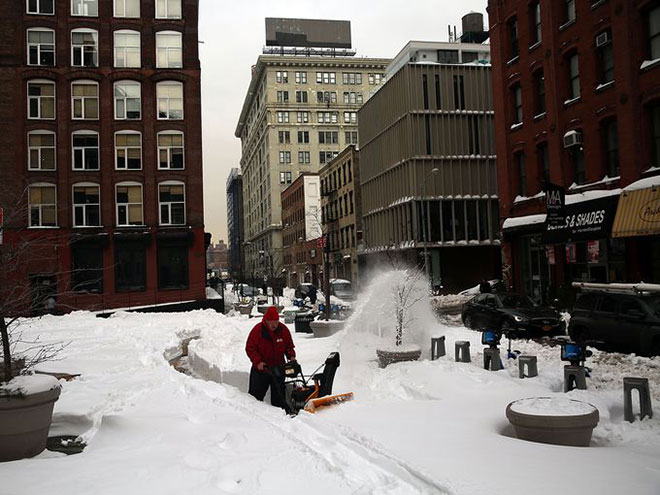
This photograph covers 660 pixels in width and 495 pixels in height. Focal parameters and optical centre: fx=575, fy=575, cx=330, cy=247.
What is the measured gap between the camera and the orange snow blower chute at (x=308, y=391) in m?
8.81

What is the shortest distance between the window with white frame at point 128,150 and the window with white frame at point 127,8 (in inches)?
309

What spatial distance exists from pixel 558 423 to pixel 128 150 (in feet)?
120

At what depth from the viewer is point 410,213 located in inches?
1887

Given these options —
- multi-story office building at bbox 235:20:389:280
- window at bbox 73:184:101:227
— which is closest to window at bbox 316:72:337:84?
multi-story office building at bbox 235:20:389:280

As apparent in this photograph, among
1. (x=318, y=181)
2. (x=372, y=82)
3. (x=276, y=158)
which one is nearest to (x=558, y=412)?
(x=318, y=181)

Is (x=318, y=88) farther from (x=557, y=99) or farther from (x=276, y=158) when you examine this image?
(x=557, y=99)

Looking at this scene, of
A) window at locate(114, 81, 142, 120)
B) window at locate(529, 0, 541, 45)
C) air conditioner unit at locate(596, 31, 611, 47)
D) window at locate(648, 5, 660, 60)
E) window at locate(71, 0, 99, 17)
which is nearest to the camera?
window at locate(648, 5, 660, 60)

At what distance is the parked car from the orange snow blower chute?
9.71m

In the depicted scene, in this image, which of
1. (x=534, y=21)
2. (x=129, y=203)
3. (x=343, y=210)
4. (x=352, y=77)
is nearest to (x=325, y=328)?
(x=534, y=21)

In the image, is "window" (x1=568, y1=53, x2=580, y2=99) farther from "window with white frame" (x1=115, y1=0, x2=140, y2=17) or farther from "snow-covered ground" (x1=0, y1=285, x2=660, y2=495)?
"window with white frame" (x1=115, y1=0, x2=140, y2=17)

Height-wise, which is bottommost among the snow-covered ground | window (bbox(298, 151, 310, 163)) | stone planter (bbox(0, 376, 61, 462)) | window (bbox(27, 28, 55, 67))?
the snow-covered ground

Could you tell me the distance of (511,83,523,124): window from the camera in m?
29.8

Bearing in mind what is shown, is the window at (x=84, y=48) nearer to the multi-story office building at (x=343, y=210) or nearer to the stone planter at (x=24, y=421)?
the multi-story office building at (x=343, y=210)

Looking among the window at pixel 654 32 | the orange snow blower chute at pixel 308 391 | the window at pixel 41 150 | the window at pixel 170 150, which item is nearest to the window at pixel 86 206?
the window at pixel 41 150
